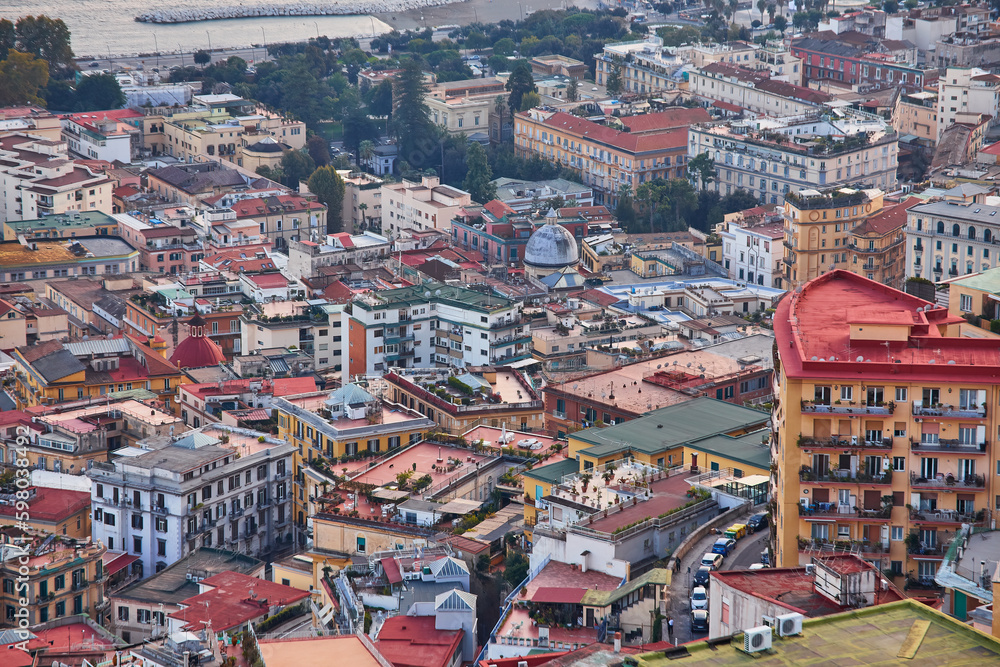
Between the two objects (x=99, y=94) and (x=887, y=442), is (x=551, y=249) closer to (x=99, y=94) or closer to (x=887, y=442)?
(x=887, y=442)

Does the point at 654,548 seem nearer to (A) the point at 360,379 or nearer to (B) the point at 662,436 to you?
(B) the point at 662,436

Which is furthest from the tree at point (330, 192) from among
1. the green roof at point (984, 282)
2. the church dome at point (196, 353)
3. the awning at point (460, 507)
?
the green roof at point (984, 282)

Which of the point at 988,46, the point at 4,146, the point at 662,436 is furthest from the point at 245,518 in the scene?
the point at 988,46

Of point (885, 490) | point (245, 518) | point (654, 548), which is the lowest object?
point (245, 518)

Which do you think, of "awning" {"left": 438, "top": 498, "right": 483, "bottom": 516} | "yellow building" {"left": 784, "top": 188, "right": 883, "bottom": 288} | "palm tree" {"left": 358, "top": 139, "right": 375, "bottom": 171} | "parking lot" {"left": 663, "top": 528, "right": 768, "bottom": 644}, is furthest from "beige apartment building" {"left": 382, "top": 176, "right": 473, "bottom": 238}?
"parking lot" {"left": 663, "top": 528, "right": 768, "bottom": 644}

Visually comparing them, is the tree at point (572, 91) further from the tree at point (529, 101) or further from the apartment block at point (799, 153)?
the apartment block at point (799, 153)

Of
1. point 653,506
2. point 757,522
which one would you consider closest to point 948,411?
point 757,522
